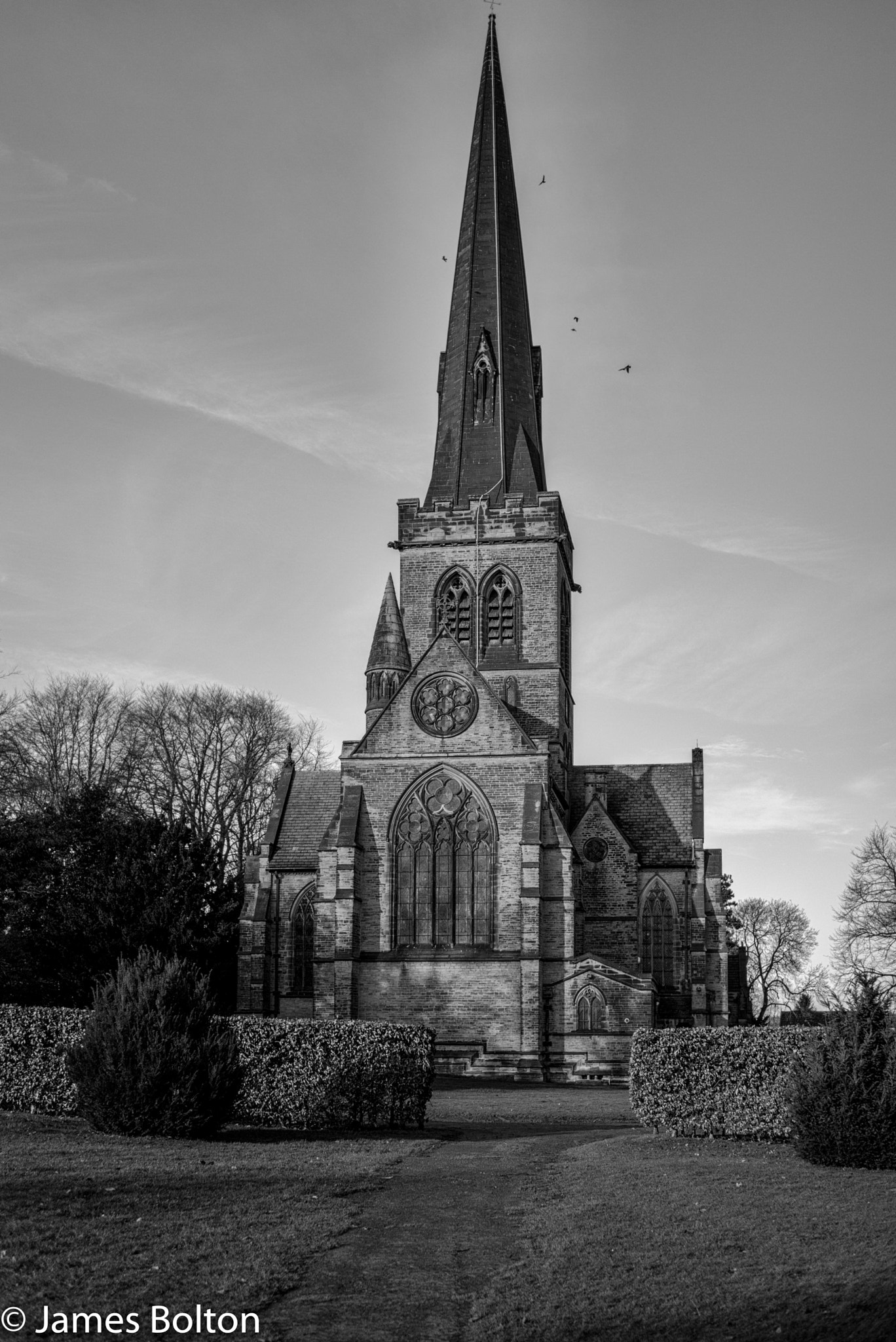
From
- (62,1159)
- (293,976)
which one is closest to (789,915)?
(293,976)

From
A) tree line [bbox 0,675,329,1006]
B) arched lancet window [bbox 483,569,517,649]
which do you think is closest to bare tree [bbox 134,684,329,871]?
tree line [bbox 0,675,329,1006]

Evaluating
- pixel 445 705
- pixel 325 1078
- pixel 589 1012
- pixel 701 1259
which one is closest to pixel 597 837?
pixel 445 705

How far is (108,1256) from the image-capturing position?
33.4ft

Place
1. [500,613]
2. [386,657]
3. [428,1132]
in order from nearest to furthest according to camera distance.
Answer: [428,1132], [386,657], [500,613]

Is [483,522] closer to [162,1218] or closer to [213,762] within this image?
[213,762]

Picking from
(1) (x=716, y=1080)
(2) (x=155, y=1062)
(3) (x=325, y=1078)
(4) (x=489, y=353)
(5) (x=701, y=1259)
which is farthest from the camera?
(4) (x=489, y=353)

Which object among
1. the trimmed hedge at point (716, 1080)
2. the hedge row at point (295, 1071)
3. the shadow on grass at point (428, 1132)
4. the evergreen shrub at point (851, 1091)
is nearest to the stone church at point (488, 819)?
the shadow on grass at point (428, 1132)

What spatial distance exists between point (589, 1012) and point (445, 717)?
9917 millimetres

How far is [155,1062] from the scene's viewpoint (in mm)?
18406

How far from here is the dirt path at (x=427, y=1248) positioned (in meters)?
9.13

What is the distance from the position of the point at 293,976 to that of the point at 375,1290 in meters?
36.6

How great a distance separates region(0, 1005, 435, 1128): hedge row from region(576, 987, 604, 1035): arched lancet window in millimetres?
17763

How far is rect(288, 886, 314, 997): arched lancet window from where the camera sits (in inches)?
1796

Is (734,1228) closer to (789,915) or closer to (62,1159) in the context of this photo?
(62,1159)
